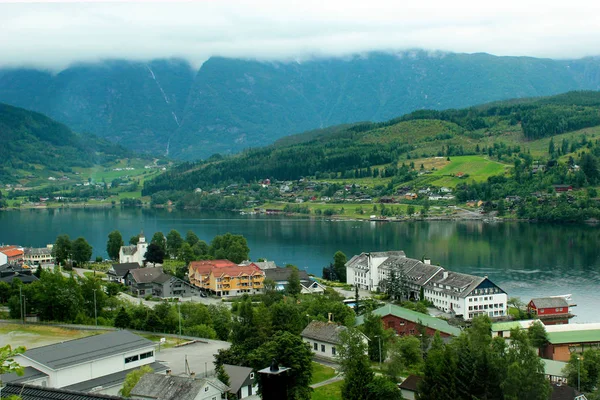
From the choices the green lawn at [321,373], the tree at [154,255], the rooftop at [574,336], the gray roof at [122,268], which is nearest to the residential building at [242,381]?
the green lawn at [321,373]

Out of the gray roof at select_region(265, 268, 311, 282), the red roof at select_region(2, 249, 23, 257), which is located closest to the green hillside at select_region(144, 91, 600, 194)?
the gray roof at select_region(265, 268, 311, 282)

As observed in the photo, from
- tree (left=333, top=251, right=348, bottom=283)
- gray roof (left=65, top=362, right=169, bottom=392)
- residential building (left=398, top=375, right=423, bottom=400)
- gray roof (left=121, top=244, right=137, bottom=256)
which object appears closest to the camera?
gray roof (left=65, top=362, right=169, bottom=392)

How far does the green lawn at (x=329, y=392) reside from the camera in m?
16.0

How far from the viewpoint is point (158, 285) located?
32.0 meters

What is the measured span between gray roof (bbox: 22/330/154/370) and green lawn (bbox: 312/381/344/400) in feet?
13.2

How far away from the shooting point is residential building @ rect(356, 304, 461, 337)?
75.0 feet

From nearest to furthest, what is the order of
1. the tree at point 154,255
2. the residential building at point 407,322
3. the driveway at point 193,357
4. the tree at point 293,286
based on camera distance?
the driveway at point 193,357
the residential building at point 407,322
the tree at point 293,286
the tree at point 154,255

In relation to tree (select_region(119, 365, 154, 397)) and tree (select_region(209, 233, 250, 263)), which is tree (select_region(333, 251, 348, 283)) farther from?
tree (select_region(119, 365, 154, 397))

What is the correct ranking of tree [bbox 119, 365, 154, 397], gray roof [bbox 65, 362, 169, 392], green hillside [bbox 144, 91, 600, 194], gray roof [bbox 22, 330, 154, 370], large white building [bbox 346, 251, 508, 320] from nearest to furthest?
tree [bbox 119, 365, 154, 397]
gray roof [bbox 65, 362, 169, 392]
gray roof [bbox 22, 330, 154, 370]
large white building [bbox 346, 251, 508, 320]
green hillside [bbox 144, 91, 600, 194]

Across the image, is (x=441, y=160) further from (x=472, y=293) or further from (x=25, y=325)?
(x=25, y=325)

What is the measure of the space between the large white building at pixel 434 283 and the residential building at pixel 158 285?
7.46 m

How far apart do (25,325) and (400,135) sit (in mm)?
86688

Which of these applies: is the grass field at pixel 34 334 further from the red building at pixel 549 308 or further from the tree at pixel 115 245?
the tree at pixel 115 245

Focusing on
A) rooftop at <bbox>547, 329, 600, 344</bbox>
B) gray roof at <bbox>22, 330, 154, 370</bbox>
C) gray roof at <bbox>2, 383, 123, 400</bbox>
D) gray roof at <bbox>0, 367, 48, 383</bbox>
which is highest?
gray roof at <bbox>2, 383, 123, 400</bbox>
